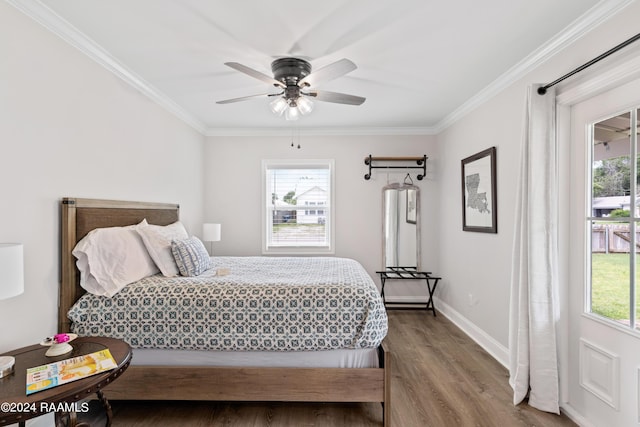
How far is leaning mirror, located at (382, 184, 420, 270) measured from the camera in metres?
4.47

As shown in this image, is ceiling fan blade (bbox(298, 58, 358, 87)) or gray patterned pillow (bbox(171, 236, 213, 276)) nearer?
ceiling fan blade (bbox(298, 58, 358, 87))

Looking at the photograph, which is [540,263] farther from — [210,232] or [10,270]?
[210,232]

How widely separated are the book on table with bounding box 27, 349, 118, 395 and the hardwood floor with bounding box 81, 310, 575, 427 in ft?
2.43

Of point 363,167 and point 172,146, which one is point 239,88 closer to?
point 172,146

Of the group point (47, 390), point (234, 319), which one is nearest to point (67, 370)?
point (47, 390)

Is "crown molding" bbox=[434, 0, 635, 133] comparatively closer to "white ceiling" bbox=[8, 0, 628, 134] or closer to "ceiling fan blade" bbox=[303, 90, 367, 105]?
"white ceiling" bbox=[8, 0, 628, 134]

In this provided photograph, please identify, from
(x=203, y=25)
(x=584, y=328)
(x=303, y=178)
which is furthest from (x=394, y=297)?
(x=203, y=25)

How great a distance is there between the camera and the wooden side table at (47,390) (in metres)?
1.21

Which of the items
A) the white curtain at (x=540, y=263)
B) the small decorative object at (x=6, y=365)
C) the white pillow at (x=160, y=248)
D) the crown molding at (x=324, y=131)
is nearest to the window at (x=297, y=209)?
the crown molding at (x=324, y=131)

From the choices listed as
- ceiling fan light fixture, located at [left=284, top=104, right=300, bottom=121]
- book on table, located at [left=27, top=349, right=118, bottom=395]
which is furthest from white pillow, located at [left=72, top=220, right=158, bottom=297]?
ceiling fan light fixture, located at [left=284, top=104, right=300, bottom=121]

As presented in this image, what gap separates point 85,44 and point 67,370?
6.92ft

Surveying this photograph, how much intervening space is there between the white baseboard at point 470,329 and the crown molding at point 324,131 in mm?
2346

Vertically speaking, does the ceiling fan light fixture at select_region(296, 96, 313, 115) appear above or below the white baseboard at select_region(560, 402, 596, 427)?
above

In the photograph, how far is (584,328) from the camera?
6.66 ft
